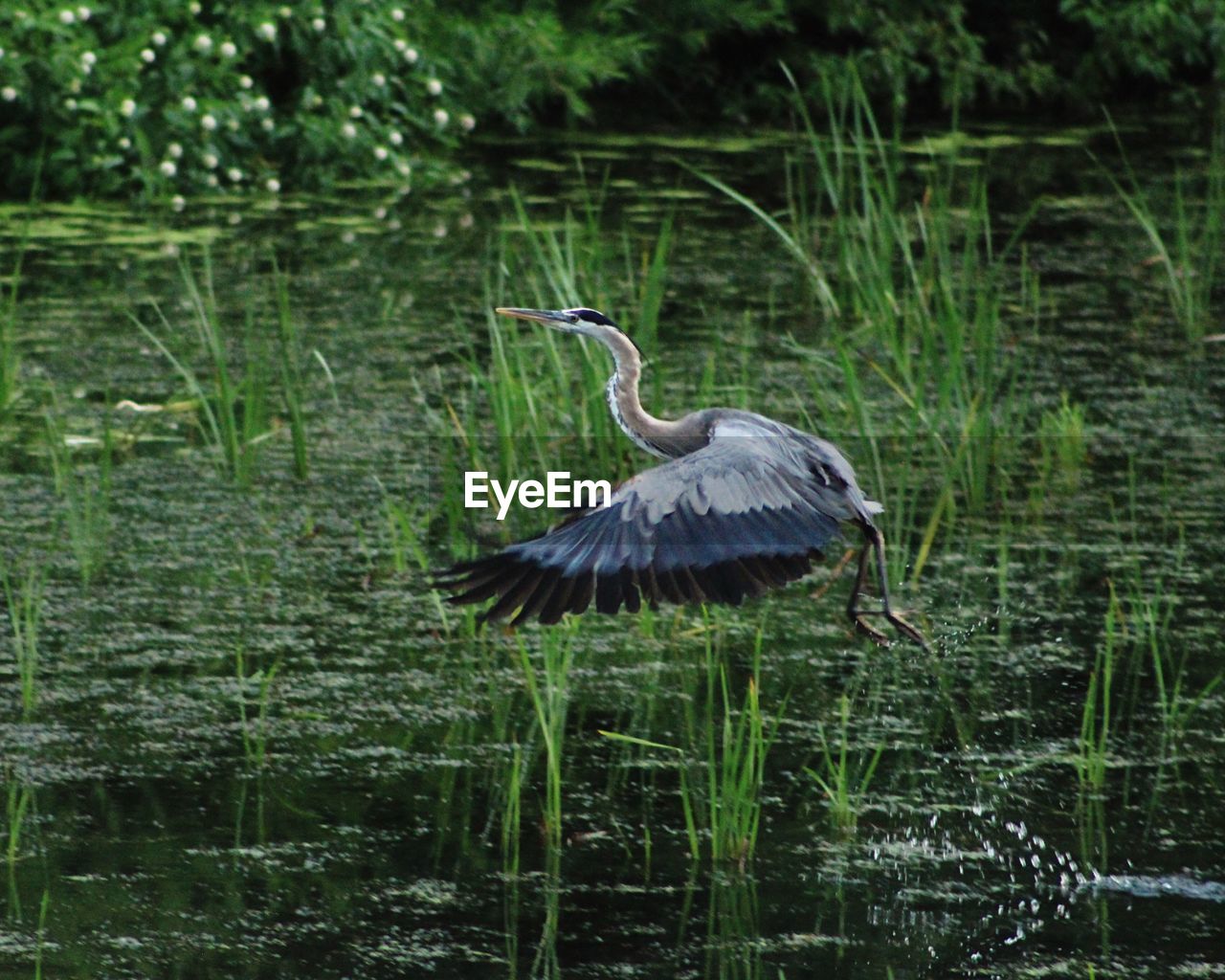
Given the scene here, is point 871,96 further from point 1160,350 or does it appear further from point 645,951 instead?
point 645,951

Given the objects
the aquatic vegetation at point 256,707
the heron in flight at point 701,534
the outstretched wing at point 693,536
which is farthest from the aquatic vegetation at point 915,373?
the aquatic vegetation at point 256,707

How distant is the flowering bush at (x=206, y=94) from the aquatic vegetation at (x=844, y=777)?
5.54 meters

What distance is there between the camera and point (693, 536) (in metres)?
3.62

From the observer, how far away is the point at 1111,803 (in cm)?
377

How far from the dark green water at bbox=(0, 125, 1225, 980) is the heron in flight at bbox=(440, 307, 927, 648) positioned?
14.5 inches

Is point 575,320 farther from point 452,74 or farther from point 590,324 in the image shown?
point 452,74

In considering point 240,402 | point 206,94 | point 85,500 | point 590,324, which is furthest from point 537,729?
point 206,94

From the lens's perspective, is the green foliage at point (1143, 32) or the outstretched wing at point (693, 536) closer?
the outstretched wing at point (693, 536)

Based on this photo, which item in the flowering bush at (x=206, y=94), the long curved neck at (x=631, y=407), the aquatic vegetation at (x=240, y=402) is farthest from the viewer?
the flowering bush at (x=206, y=94)

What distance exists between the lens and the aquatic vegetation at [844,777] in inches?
139

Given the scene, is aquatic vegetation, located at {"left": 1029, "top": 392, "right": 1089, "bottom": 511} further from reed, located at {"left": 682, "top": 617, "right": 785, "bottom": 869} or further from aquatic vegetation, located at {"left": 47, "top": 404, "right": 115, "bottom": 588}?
aquatic vegetation, located at {"left": 47, "top": 404, "right": 115, "bottom": 588}

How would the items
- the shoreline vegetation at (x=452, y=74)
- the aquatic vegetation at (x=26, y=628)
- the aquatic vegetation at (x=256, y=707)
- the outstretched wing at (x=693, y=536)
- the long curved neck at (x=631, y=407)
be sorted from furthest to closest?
the shoreline vegetation at (x=452, y=74) < the long curved neck at (x=631, y=407) < the aquatic vegetation at (x=26, y=628) < the aquatic vegetation at (x=256, y=707) < the outstretched wing at (x=693, y=536)

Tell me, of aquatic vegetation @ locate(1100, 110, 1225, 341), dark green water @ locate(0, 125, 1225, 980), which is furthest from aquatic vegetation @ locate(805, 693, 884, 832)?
aquatic vegetation @ locate(1100, 110, 1225, 341)

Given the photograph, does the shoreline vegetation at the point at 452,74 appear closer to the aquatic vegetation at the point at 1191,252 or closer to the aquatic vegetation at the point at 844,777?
the aquatic vegetation at the point at 1191,252
